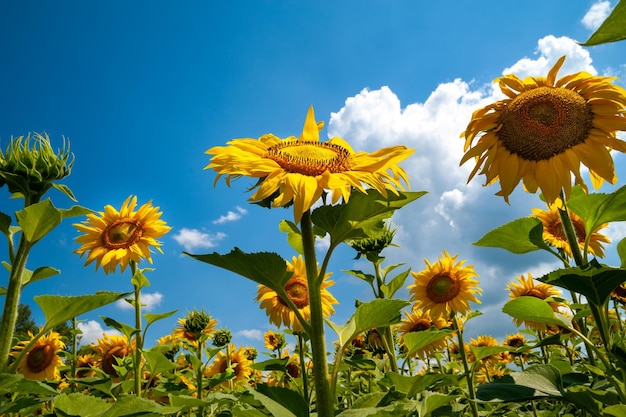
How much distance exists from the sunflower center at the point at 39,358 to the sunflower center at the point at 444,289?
14.1ft

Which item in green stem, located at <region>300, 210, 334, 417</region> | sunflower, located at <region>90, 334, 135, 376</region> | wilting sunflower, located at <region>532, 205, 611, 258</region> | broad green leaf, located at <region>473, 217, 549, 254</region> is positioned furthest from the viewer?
sunflower, located at <region>90, 334, 135, 376</region>

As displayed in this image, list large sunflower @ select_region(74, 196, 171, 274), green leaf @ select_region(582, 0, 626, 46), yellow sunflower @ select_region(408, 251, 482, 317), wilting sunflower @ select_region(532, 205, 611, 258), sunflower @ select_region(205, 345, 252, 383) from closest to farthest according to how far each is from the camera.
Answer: green leaf @ select_region(582, 0, 626, 46)
wilting sunflower @ select_region(532, 205, 611, 258)
large sunflower @ select_region(74, 196, 171, 274)
yellow sunflower @ select_region(408, 251, 482, 317)
sunflower @ select_region(205, 345, 252, 383)

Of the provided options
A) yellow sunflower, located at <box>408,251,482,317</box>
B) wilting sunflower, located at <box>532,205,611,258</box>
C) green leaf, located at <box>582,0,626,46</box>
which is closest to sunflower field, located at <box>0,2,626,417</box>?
green leaf, located at <box>582,0,626,46</box>

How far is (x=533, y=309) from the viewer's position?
2117 millimetres

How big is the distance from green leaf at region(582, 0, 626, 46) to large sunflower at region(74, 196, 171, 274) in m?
3.96

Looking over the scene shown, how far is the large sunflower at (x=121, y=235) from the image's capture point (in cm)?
427

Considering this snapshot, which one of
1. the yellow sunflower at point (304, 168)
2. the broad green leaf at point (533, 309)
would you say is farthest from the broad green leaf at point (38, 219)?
the broad green leaf at point (533, 309)

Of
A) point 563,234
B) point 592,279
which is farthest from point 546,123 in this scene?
point 563,234

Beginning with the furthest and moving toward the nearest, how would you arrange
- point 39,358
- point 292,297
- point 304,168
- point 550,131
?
point 39,358 → point 292,297 → point 550,131 → point 304,168

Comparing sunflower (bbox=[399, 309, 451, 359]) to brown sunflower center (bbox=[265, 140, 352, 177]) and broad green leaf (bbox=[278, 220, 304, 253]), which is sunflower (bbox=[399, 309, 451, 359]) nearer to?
broad green leaf (bbox=[278, 220, 304, 253])

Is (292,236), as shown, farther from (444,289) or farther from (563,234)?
(444,289)

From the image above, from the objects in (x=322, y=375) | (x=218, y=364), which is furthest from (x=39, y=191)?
(x=218, y=364)

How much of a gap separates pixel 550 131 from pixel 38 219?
237 cm

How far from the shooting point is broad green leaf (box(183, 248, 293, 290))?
5.57 feet
